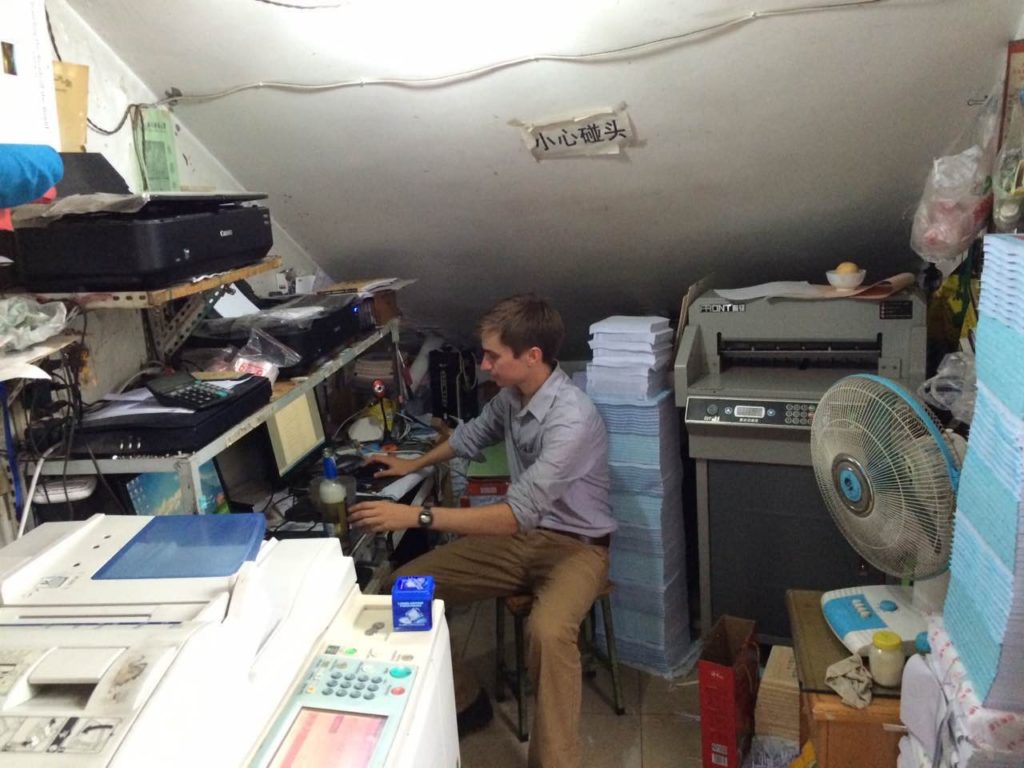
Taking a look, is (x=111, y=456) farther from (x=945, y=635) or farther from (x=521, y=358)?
(x=945, y=635)

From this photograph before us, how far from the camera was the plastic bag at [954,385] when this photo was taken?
4.84ft

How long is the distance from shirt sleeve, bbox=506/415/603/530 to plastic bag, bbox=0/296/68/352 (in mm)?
1031

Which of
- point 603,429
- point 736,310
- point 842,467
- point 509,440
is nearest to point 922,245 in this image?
point 736,310

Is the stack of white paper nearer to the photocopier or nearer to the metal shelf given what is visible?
the photocopier

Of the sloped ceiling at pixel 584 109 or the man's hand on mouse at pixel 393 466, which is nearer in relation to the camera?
the sloped ceiling at pixel 584 109

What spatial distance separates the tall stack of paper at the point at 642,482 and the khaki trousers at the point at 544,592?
273mm

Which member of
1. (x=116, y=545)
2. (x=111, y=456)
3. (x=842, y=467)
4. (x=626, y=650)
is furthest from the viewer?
(x=626, y=650)

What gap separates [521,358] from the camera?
6.40 ft

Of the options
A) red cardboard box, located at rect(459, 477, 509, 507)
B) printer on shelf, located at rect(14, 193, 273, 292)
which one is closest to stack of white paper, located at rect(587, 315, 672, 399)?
red cardboard box, located at rect(459, 477, 509, 507)

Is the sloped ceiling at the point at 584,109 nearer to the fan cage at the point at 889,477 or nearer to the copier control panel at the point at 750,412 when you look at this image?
the copier control panel at the point at 750,412

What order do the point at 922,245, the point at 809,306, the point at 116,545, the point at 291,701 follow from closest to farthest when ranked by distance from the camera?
the point at 291,701 → the point at 116,545 → the point at 922,245 → the point at 809,306

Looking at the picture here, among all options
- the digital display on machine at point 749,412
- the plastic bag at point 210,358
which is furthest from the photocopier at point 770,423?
the plastic bag at point 210,358

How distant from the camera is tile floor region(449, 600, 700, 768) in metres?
1.94

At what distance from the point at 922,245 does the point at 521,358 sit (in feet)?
3.30
